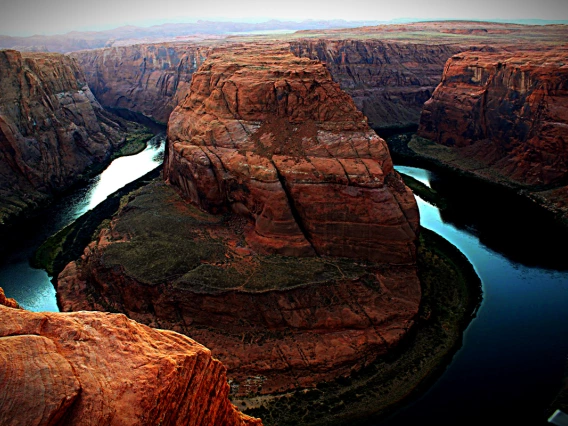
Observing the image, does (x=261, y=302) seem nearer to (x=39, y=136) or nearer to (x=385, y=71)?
(x=39, y=136)

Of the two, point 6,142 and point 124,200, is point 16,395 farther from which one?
point 6,142

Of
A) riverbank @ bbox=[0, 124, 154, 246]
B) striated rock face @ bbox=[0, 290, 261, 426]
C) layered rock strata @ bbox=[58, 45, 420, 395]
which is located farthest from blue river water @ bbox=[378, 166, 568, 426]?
riverbank @ bbox=[0, 124, 154, 246]

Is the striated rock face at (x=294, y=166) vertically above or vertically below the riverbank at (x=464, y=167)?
above

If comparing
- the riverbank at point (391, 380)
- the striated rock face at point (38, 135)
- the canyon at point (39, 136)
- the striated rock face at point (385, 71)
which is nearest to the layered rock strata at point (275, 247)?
the riverbank at point (391, 380)

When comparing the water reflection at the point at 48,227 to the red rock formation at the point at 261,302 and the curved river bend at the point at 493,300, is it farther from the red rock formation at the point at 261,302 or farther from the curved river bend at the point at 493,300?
the red rock formation at the point at 261,302

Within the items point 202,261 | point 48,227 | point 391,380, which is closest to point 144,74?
point 48,227

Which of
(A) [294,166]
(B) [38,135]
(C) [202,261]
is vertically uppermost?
(A) [294,166]
